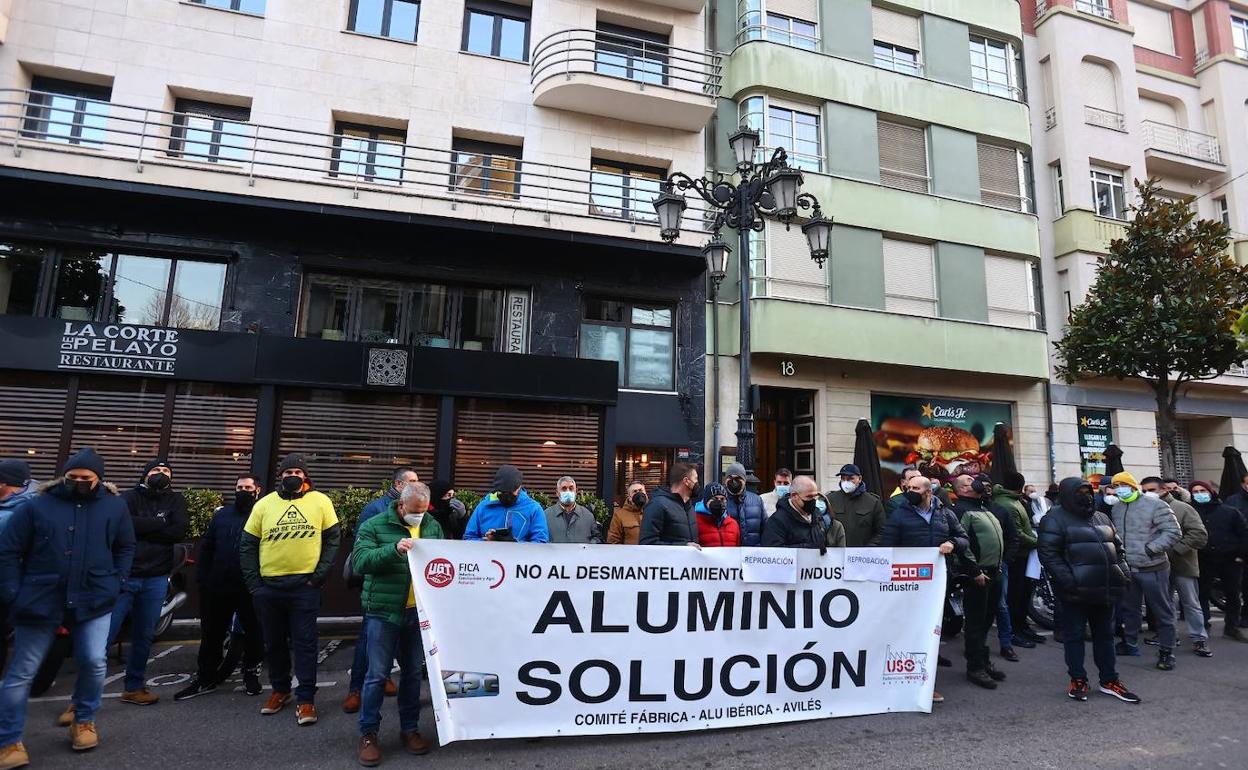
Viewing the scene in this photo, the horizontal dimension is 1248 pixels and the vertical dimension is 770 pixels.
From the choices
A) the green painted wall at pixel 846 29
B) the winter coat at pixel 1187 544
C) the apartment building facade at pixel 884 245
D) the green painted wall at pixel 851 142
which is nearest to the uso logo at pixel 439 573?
the winter coat at pixel 1187 544

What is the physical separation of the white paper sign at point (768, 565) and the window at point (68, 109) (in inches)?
536

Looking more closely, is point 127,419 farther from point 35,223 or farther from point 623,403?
point 623,403

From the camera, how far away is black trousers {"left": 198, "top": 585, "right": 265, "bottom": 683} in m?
5.63

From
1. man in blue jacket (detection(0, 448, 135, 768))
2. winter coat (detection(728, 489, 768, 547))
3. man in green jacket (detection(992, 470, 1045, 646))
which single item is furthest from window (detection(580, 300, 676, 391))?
man in blue jacket (detection(0, 448, 135, 768))

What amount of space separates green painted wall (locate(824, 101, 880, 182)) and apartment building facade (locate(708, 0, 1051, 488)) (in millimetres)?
45

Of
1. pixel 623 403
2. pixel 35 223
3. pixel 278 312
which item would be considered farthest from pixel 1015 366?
pixel 35 223

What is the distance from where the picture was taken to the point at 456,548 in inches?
180

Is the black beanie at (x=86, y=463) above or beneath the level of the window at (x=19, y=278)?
beneath

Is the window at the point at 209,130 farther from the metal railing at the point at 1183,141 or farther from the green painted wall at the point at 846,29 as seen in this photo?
the metal railing at the point at 1183,141

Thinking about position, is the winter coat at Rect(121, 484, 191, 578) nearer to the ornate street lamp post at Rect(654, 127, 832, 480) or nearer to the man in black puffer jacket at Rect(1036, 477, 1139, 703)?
the ornate street lamp post at Rect(654, 127, 832, 480)

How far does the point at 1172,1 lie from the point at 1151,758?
26.9 metres

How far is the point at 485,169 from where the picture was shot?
1373cm

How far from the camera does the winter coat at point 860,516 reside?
6.86 m

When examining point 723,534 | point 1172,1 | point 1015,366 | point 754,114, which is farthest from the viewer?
point 1172,1
